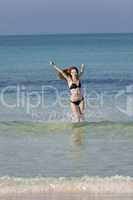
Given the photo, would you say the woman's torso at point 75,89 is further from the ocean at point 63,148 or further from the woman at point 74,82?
the ocean at point 63,148

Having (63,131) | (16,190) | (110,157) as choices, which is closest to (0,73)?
(63,131)

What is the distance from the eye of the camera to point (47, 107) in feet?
61.2

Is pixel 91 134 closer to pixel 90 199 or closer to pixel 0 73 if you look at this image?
pixel 90 199

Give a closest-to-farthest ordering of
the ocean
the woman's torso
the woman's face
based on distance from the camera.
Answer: the ocean < the woman's face < the woman's torso

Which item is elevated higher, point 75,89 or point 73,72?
point 73,72

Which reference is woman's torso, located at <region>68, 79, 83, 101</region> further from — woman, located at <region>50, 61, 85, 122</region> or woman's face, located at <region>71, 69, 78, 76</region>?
woman's face, located at <region>71, 69, 78, 76</region>

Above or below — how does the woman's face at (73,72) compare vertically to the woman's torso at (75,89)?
above

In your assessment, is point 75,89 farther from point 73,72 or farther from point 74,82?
point 73,72

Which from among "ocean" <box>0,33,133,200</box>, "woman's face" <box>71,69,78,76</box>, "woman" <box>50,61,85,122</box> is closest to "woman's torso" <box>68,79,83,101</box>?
"woman" <box>50,61,85,122</box>

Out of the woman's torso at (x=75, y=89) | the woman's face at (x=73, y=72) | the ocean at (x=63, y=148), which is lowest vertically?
the ocean at (x=63, y=148)

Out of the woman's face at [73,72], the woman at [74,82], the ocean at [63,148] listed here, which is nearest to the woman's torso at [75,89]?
the woman at [74,82]

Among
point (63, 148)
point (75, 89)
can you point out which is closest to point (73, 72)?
point (75, 89)

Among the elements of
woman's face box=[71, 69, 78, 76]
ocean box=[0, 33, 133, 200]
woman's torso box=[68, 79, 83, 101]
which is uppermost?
woman's face box=[71, 69, 78, 76]

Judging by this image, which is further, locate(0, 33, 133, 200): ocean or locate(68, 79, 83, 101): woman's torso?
locate(68, 79, 83, 101): woman's torso
